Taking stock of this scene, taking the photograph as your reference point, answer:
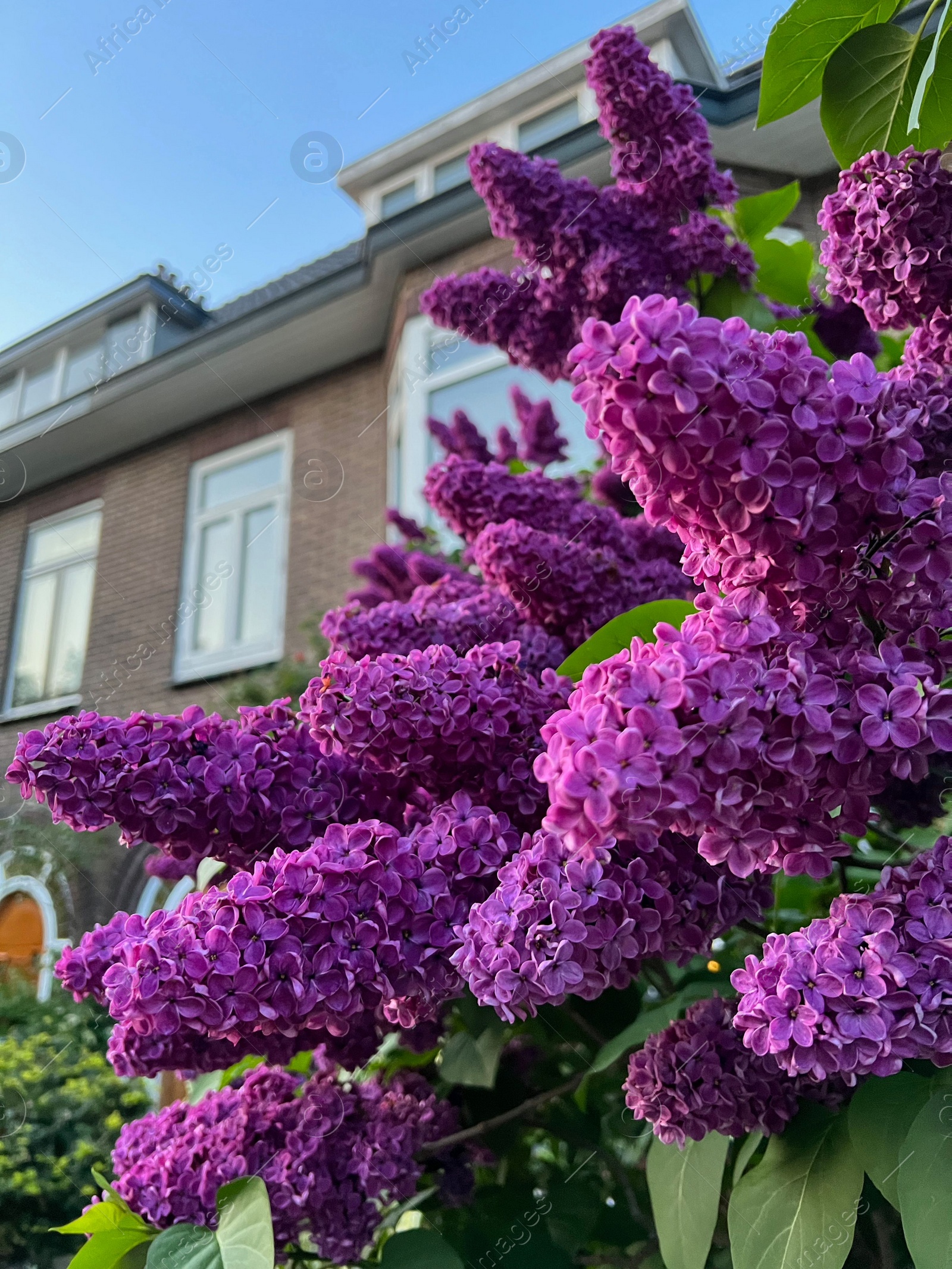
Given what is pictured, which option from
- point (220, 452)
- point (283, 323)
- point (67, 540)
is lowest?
point (67, 540)

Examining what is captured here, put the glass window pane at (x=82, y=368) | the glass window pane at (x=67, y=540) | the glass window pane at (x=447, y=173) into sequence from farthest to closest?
the glass window pane at (x=82, y=368), the glass window pane at (x=67, y=540), the glass window pane at (x=447, y=173)

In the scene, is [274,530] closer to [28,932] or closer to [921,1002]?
[28,932]

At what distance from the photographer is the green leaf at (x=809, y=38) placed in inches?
23.5

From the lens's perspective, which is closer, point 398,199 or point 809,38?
point 809,38

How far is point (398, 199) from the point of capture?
257 inches

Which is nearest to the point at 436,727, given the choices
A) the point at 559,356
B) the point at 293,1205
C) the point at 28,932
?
the point at 293,1205

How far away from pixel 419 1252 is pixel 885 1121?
32 centimetres

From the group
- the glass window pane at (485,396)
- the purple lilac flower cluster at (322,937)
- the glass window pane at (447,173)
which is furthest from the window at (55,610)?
the purple lilac flower cluster at (322,937)

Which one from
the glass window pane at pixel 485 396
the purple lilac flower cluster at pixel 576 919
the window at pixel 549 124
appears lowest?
the purple lilac flower cluster at pixel 576 919

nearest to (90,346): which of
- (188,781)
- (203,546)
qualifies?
(203,546)

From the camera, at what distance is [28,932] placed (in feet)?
20.1

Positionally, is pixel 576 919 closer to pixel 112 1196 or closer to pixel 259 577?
pixel 112 1196

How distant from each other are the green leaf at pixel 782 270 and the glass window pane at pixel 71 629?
15.9 ft

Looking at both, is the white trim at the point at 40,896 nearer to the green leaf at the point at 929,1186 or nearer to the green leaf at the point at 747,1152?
the green leaf at the point at 747,1152
